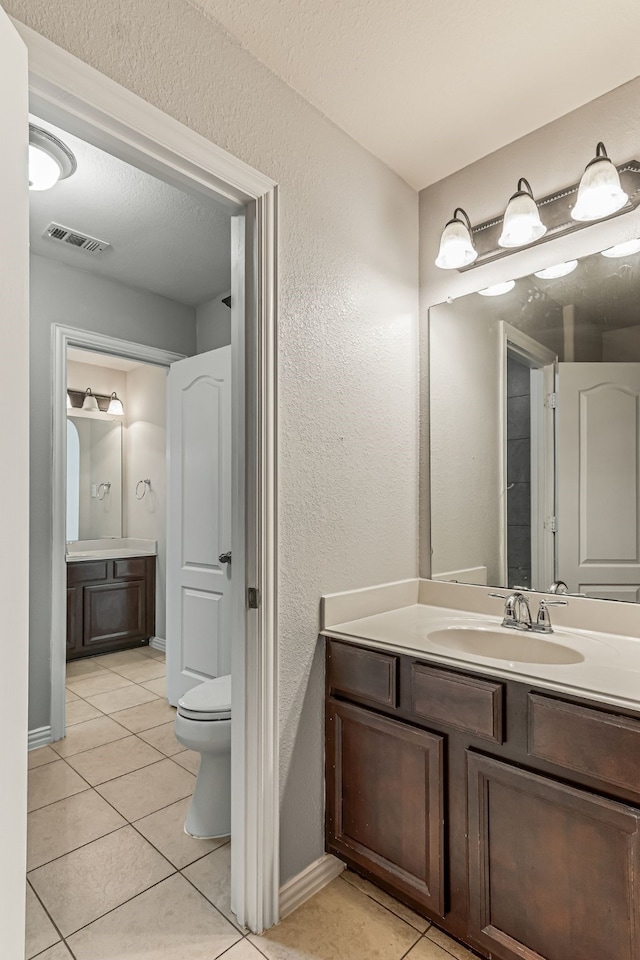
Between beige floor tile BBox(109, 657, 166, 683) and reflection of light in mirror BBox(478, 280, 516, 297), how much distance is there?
3.17 m

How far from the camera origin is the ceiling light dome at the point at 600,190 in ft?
5.13

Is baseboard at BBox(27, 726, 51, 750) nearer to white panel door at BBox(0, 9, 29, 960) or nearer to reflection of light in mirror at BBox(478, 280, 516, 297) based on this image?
white panel door at BBox(0, 9, 29, 960)

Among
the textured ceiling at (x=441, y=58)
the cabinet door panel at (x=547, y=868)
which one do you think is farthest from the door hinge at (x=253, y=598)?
the textured ceiling at (x=441, y=58)

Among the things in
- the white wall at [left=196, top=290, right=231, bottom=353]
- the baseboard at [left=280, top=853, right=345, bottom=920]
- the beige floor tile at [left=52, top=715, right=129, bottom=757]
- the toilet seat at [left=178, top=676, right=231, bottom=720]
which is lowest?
the beige floor tile at [left=52, top=715, right=129, bottom=757]

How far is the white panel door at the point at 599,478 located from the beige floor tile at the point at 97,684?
2954 mm

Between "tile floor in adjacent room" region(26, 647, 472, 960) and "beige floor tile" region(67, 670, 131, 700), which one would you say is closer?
"tile floor in adjacent room" region(26, 647, 472, 960)

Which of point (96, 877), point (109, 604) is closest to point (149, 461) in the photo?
point (109, 604)

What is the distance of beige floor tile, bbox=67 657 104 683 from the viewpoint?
376 centimetres

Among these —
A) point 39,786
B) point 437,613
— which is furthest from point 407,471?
point 39,786

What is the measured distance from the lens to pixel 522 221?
1.74m

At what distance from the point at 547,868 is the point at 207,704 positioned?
4.00ft

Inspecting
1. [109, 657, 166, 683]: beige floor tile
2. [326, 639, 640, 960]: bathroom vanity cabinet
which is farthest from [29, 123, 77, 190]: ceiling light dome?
[109, 657, 166, 683]: beige floor tile

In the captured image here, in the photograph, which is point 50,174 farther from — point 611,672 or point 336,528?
point 611,672

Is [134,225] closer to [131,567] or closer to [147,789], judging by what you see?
[147,789]
